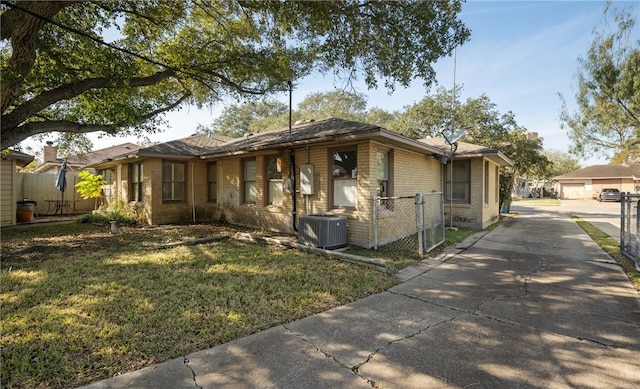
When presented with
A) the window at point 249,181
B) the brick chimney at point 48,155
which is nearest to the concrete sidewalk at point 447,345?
the window at point 249,181

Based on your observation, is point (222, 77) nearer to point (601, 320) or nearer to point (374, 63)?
point (374, 63)

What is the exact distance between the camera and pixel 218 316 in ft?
12.1

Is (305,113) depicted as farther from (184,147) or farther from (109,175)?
(184,147)

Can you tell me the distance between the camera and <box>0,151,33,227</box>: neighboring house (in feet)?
36.4

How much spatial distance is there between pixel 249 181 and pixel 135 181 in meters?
5.69

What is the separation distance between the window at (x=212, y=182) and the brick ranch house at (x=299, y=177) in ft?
0.14

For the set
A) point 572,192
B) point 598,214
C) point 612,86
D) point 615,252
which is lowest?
point 615,252

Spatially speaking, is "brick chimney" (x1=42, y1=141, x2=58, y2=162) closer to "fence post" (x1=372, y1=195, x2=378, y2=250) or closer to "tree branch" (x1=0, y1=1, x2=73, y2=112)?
"tree branch" (x1=0, y1=1, x2=73, y2=112)

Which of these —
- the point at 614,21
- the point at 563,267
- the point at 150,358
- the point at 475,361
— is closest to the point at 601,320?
the point at 475,361

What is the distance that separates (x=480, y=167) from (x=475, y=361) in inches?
418

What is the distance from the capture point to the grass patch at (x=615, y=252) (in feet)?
17.9

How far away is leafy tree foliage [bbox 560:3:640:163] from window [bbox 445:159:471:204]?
933cm

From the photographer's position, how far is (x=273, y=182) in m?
9.88

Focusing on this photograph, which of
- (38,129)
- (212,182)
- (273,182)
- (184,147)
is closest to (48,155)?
(184,147)
